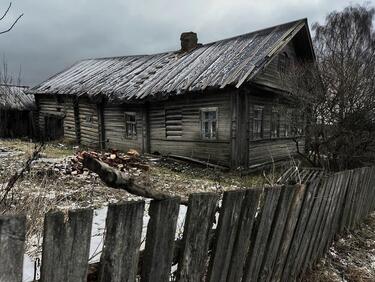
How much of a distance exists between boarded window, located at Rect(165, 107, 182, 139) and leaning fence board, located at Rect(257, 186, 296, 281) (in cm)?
1203

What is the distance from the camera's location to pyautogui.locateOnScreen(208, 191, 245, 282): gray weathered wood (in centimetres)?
257

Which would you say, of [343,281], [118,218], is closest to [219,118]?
[343,281]

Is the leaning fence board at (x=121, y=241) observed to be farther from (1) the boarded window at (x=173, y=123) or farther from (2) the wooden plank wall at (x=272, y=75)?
(1) the boarded window at (x=173, y=123)

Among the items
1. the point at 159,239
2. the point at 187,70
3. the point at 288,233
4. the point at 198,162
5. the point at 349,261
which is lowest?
the point at 349,261

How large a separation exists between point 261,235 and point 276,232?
0.28 m

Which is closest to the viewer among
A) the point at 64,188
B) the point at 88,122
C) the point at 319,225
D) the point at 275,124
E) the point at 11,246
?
the point at 11,246

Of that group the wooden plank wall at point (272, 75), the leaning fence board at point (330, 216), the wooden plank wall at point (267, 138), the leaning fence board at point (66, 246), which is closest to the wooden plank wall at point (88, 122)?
the wooden plank wall at point (267, 138)

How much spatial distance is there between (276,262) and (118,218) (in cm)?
208

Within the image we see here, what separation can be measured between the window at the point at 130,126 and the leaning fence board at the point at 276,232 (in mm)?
14272

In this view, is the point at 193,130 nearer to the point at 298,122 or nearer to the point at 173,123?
the point at 173,123

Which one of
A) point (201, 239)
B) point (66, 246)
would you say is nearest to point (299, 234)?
point (201, 239)

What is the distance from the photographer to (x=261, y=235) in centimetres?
307

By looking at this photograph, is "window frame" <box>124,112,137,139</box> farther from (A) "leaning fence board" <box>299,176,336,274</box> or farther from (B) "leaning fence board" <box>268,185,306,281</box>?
(B) "leaning fence board" <box>268,185,306,281</box>

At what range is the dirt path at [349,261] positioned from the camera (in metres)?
4.26
